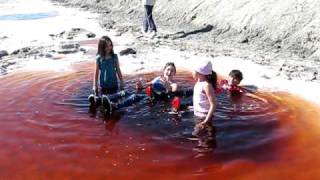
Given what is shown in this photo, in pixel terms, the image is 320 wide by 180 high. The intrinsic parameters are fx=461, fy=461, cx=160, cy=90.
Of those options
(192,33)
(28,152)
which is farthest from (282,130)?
(192,33)

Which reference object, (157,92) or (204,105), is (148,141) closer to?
(204,105)

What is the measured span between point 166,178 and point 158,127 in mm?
1707

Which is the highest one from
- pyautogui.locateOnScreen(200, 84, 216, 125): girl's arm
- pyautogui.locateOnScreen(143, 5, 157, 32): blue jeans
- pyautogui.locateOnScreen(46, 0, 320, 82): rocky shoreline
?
pyautogui.locateOnScreen(143, 5, 157, 32): blue jeans

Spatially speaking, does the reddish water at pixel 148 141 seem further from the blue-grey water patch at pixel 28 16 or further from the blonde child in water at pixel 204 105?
the blue-grey water patch at pixel 28 16

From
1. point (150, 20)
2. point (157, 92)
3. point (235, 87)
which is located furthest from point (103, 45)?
point (150, 20)

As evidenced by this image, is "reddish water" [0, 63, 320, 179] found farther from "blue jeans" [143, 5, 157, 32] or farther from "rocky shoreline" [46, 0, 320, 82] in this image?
"blue jeans" [143, 5, 157, 32]

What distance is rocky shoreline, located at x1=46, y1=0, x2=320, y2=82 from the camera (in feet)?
→ 34.2

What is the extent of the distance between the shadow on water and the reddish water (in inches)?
0.6

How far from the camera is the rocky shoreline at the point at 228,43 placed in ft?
34.2

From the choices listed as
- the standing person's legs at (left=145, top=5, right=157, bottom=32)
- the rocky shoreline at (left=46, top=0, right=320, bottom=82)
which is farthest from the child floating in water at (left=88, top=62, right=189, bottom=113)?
the standing person's legs at (left=145, top=5, right=157, bottom=32)

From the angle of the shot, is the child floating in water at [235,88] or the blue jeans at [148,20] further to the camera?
the blue jeans at [148,20]

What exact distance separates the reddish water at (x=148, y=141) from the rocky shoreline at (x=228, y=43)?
1940 millimetres

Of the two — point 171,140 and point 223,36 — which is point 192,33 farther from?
point 171,140

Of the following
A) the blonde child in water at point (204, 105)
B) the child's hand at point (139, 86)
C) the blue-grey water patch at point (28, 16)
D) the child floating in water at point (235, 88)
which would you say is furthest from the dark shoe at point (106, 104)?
the blue-grey water patch at point (28, 16)
